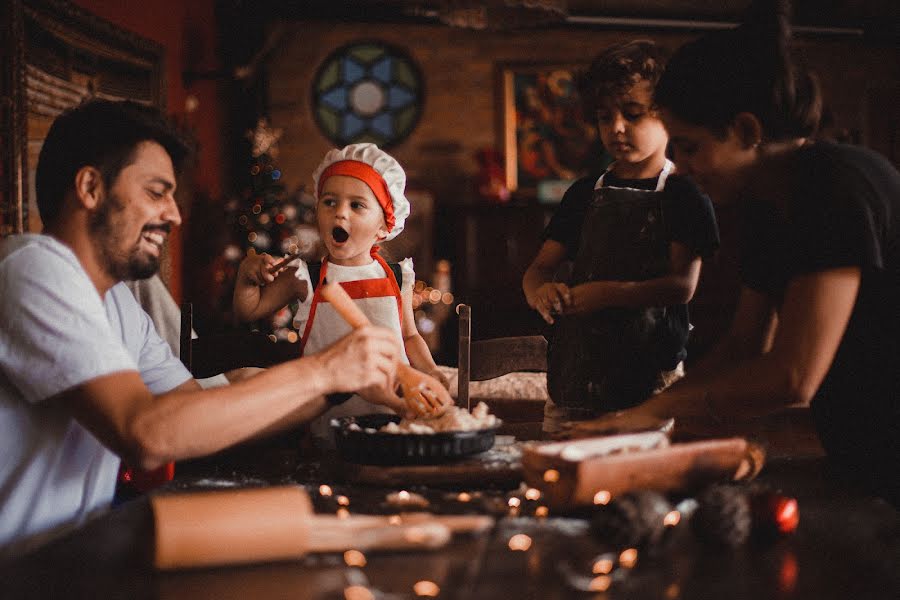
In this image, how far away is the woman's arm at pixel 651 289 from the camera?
2.19m

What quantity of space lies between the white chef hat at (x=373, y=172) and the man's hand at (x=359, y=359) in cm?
81

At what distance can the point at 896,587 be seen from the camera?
102cm

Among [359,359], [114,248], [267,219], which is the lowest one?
[359,359]

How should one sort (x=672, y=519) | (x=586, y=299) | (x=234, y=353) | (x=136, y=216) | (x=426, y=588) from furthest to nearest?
1. (x=234, y=353)
2. (x=586, y=299)
3. (x=136, y=216)
4. (x=672, y=519)
5. (x=426, y=588)

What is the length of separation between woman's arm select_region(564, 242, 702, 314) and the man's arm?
0.85 metres

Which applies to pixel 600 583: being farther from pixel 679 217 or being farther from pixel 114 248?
pixel 679 217

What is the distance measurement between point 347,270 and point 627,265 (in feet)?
2.50

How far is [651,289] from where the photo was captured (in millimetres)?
2184

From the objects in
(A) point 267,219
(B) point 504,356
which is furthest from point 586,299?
(A) point 267,219

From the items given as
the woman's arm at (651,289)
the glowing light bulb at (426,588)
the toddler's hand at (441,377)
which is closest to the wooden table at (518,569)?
the glowing light bulb at (426,588)

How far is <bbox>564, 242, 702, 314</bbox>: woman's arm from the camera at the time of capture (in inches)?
86.0

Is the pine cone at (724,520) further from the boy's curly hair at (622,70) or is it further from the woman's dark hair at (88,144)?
the boy's curly hair at (622,70)

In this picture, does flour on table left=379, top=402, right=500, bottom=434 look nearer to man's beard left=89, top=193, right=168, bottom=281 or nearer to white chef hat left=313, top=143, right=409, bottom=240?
man's beard left=89, top=193, right=168, bottom=281

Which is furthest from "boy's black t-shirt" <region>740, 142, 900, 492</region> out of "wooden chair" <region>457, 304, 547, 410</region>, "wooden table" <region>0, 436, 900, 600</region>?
"wooden chair" <region>457, 304, 547, 410</region>
